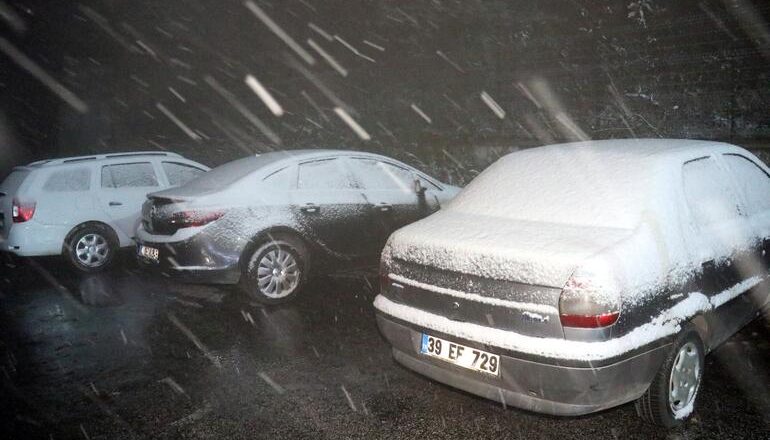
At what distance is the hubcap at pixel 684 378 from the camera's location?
10.3 feet

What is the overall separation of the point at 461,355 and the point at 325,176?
342 centimetres

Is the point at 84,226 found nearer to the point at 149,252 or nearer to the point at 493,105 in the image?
the point at 149,252

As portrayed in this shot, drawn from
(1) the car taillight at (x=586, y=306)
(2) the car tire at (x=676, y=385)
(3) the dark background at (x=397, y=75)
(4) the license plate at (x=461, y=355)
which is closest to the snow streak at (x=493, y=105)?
(3) the dark background at (x=397, y=75)

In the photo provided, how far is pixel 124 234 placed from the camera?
7773mm

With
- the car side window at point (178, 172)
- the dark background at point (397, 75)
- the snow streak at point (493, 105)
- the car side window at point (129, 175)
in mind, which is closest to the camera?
the car side window at point (129, 175)

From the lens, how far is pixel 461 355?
3094 millimetres

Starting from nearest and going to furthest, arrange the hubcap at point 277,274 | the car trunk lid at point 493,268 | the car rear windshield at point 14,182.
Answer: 1. the car trunk lid at point 493,268
2. the hubcap at point 277,274
3. the car rear windshield at point 14,182

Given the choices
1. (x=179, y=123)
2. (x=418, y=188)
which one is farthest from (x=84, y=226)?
(x=179, y=123)

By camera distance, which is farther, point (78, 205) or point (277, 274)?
point (78, 205)

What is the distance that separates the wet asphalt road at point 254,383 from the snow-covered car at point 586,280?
1.05 ft

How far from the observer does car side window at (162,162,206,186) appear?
8242mm

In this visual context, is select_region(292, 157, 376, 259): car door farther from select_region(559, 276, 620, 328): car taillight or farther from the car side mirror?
select_region(559, 276, 620, 328): car taillight

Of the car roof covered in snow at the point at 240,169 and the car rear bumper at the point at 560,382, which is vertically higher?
the car roof covered in snow at the point at 240,169

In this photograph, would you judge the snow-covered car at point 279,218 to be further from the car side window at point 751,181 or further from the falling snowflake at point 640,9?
the falling snowflake at point 640,9
